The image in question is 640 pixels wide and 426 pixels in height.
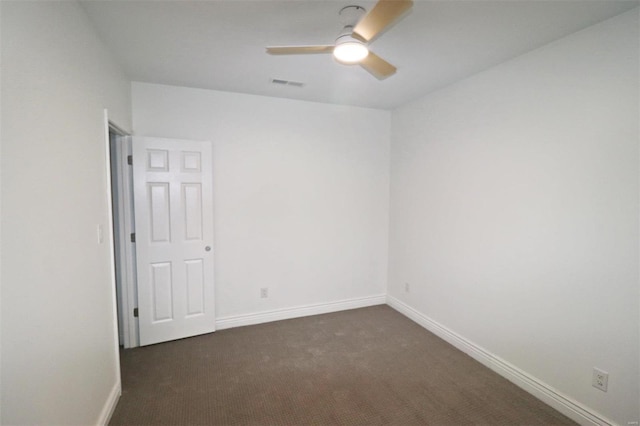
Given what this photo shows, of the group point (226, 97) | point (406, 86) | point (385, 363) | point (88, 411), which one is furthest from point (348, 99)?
point (88, 411)

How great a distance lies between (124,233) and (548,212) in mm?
3700

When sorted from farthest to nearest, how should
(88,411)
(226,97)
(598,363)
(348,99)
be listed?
1. (348,99)
2. (226,97)
3. (598,363)
4. (88,411)

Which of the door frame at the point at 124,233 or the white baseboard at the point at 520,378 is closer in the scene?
the white baseboard at the point at 520,378

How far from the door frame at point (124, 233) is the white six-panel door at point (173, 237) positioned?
7cm

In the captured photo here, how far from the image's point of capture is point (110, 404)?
2041 millimetres

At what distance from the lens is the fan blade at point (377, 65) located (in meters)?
1.85

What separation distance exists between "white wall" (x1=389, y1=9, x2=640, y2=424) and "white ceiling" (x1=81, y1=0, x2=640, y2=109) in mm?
294

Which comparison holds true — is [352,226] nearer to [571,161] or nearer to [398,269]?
[398,269]

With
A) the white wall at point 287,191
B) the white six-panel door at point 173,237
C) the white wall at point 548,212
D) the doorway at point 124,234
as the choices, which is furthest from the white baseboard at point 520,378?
the doorway at point 124,234

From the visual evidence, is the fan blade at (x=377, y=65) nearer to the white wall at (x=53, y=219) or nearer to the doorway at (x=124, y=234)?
the white wall at (x=53, y=219)

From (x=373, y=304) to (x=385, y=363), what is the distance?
138cm

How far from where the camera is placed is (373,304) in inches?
161

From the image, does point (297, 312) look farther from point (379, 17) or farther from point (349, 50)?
point (379, 17)

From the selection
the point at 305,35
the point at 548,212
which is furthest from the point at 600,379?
the point at 305,35
